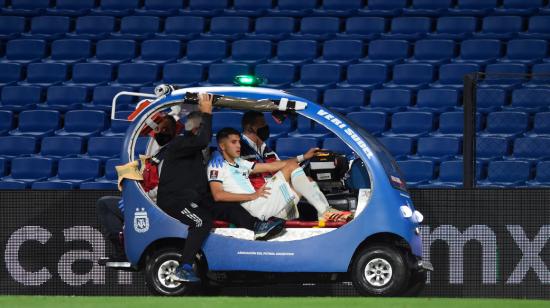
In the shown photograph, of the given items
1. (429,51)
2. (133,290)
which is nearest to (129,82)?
(429,51)

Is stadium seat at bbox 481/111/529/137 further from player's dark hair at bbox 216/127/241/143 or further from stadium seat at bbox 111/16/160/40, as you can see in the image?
stadium seat at bbox 111/16/160/40

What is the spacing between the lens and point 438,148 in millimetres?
14008

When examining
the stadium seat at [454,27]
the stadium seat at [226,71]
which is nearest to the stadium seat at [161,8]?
the stadium seat at [226,71]

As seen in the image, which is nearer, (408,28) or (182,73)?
(182,73)

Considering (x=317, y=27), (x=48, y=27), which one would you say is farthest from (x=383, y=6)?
(x=48, y=27)

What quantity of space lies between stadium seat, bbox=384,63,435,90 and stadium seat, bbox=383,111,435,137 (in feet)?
2.84

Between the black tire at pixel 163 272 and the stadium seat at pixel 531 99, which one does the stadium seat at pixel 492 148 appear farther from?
the black tire at pixel 163 272

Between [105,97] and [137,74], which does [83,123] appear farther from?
[137,74]

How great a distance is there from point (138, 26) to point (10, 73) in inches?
73.4

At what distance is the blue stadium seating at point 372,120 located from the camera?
47.4 ft

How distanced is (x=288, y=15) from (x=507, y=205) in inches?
248

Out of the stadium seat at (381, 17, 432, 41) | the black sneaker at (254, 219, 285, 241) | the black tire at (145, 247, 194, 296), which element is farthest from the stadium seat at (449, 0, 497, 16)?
the black tire at (145, 247, 194, 296)

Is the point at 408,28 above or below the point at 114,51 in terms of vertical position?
above

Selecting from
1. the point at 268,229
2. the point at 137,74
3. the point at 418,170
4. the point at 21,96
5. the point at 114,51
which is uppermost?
the point at 114,51
